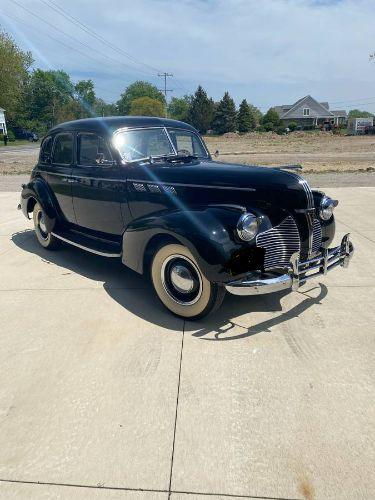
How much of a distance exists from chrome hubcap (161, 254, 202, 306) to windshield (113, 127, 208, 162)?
4.68ft

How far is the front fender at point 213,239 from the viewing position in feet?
10.4

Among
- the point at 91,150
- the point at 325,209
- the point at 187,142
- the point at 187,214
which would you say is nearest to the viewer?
the point at 187,214

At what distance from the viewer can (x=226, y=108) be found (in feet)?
229

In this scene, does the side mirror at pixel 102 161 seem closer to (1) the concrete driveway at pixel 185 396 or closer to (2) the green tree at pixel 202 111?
(1) the concrete driveway at pixel 185 396

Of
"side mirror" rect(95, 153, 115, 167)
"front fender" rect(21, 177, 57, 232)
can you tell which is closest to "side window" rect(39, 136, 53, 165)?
"front fender" rect(21, 177, 57, 232)

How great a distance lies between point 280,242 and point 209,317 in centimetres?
96

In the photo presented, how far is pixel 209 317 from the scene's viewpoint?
3652 millimetres

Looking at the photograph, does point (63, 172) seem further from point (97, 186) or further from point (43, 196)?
point (97, 186)

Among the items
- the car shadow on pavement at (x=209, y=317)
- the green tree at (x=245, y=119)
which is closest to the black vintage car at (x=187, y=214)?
the car shadow on pavement at (x=209, y=317)

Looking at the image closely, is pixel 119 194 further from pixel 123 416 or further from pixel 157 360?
pixel 123 416

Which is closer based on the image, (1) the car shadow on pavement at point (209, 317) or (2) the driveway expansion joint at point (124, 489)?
(2) the driveway expansion joint at point (124, 489)

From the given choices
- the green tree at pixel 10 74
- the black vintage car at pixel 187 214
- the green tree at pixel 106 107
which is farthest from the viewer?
the green tree at pixel 106 107

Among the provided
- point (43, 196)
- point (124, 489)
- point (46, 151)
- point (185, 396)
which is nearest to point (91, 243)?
point (43, 196)

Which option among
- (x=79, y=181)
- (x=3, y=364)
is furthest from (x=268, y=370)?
(x=79, y=181)
